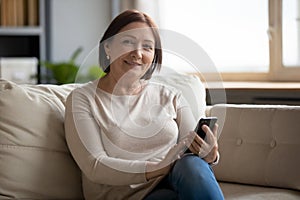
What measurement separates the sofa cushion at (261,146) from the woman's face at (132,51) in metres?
0.44

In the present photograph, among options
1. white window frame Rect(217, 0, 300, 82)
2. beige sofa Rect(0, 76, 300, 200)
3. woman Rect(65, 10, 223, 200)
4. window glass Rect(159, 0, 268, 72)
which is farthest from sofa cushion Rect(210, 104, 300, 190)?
window glass Rect(159, 0, 268, 72)

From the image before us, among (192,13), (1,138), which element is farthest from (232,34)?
(1,138)

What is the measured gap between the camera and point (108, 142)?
1779 mm

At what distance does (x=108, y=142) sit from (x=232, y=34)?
6.02 feet

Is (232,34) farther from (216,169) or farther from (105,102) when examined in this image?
(105,102)

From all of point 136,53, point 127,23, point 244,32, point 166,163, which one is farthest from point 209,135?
point 244,32

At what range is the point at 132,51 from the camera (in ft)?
6.05

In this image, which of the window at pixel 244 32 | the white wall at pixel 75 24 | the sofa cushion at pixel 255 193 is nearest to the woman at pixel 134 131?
the sofa cushion at pixel 255 193

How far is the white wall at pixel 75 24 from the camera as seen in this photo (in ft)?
13.5

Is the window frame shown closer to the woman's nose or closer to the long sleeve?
A: the woman's nose

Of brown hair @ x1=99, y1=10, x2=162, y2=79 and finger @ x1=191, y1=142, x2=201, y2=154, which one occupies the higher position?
brown hair @ x1=99, y1=10, x2=162, y2=79

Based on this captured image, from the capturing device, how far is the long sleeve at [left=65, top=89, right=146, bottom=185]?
66.7 inches

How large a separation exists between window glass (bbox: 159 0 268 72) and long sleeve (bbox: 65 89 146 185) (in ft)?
5.19

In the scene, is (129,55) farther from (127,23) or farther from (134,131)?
(134,131)
